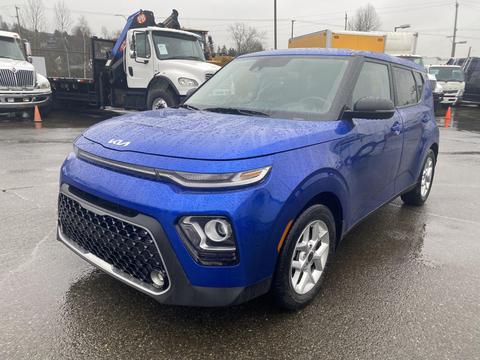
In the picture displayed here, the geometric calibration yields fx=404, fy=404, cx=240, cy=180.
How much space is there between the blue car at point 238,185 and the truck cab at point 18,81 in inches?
426

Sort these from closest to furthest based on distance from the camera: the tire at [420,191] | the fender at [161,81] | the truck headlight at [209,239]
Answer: the truck headlight at [209,239], the tire at [420,191], the fender at [161,81]

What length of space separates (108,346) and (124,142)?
1.24 m

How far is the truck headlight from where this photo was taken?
2203 millimetres

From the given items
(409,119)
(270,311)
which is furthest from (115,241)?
(409,119)

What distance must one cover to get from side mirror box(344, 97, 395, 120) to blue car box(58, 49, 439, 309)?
1 cm

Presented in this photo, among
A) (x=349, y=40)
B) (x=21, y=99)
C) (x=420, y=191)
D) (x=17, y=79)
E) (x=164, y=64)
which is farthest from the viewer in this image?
(x=349, y=40)

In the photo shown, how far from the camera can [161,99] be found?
11320 millimetres

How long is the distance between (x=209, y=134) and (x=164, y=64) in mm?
9374

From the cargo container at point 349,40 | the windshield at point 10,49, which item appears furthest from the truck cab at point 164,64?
the cargo container at point 349,40

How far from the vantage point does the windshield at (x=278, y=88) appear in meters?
3.20

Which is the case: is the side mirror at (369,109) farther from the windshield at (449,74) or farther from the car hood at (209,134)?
the windshield at (449,74)

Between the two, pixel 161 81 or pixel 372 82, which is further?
pixel 161 81

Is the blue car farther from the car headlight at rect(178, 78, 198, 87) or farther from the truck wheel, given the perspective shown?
the truck wheel

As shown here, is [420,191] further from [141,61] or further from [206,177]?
[141,61]
